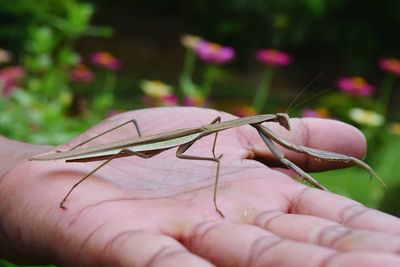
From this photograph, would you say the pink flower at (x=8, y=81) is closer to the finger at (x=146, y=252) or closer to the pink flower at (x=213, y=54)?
the pink flower at (x=213, y=54)

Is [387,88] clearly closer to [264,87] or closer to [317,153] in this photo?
[264,87]

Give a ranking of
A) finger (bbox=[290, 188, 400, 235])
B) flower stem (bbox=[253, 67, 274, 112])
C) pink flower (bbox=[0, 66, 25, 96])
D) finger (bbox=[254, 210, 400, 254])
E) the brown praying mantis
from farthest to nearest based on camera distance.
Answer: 1. flower stem (bbox=[253, 67, 274, 112])
2. pink flower (bbox=[0, 66, 25, 96])
3. the brown praying mantis
4. finger (bbox=[290, 188, 400, 235])
5. finger (bbox=[254, 210, 400, 254])

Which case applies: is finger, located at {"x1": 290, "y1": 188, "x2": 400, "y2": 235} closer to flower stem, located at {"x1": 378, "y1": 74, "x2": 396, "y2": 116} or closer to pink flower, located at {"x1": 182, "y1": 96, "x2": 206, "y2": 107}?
pink flower, located at {"x1": 182, "y1": 96, "x2": 206, "y2": 107}

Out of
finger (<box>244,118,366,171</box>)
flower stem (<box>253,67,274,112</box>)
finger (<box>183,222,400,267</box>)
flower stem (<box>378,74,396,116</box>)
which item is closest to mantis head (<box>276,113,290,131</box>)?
finger (<box>244,118,366,171</box>)

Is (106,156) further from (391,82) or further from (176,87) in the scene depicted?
(391,82)

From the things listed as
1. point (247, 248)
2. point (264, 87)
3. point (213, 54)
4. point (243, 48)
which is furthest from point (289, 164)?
point (243, 48)

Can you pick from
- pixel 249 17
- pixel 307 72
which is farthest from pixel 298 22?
pixel 307 72

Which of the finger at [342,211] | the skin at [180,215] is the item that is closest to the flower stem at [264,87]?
the skin at [180,215]
